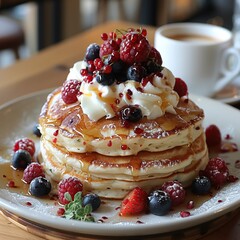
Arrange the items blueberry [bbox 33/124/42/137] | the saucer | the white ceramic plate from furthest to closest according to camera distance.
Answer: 1. the saucer
2. blueberry [bbox 33/124/42/137]
3. the white ceramic plate

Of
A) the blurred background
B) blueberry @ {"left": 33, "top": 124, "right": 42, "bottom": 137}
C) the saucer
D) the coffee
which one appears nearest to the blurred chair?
the blurred background

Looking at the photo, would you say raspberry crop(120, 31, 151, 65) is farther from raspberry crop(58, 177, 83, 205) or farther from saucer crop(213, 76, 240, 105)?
saucer crop(213, 76, 240, 105)

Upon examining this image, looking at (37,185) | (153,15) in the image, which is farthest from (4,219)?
(153,15)

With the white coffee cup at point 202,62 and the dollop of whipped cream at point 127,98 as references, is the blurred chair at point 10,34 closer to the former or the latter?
the white coffee cup at point 202,62

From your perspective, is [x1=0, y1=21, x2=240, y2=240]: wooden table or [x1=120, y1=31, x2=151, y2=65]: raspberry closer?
[x1=120, y1=31, x2=151, y2=65]: raspberry

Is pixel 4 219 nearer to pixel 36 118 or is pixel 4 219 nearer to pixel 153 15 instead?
pixel 36 118
